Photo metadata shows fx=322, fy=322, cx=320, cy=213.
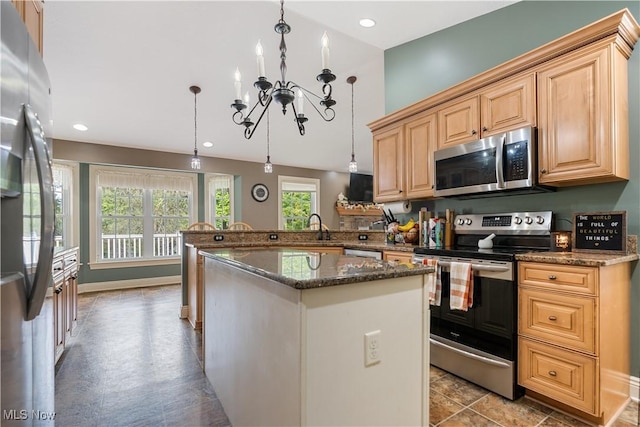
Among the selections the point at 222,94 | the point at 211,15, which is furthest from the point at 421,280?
the point at 222,94

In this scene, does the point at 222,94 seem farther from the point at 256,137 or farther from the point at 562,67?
the point at 562,67

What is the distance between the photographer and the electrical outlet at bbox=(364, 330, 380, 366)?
111 centimetres

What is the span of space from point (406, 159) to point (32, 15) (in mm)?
2769

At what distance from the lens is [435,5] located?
269 cm

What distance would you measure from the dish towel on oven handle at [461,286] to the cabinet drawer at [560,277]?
0.30 metres

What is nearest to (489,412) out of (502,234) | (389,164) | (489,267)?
(489,267)

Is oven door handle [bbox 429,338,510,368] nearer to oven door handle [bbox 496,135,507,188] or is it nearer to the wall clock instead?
oven door handle [bbox 496,135,507,188]

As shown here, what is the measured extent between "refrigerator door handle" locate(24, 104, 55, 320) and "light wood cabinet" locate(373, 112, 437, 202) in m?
2.68

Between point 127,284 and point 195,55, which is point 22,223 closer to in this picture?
point 195,55

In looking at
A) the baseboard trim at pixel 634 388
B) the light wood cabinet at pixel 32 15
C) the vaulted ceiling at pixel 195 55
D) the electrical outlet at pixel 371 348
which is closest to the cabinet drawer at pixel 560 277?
the baseboard trim at pixel 634 388

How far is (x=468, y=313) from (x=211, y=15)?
3116 millimetres

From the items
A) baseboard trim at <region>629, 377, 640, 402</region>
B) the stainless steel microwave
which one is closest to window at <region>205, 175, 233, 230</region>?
the stainless steel microwave

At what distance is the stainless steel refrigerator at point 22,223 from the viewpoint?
876 mm

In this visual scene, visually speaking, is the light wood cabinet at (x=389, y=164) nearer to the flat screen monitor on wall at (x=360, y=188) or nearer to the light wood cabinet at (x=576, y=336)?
the light wood cabinet at (x=576, y=336)
